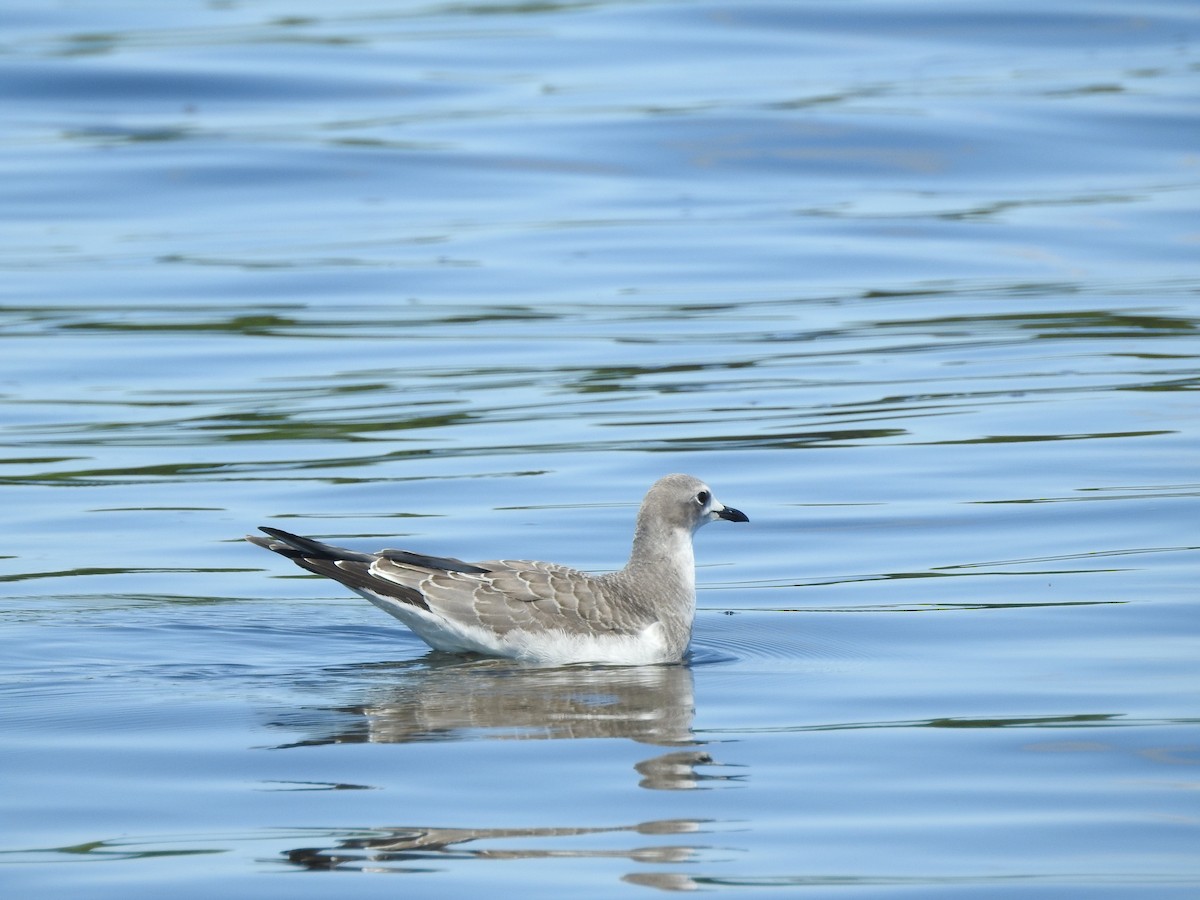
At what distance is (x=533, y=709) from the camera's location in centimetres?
959

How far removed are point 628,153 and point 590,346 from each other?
959 centimetres

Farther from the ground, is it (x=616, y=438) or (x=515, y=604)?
(x=616, y=438)

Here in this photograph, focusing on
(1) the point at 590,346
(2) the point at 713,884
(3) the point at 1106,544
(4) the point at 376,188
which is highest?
(4) the point at 376,188

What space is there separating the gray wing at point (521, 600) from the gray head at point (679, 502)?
25.9 inches

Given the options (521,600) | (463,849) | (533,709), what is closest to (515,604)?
(521,600)

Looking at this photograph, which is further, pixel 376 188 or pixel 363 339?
→ pixel 376 188

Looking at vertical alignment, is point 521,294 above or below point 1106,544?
above

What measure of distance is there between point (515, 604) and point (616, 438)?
17.1ft

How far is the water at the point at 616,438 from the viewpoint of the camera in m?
7.95

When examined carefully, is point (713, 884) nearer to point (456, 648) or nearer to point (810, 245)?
point (456, 648)

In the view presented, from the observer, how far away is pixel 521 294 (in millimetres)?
21141

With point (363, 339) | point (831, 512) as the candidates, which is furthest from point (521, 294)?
point (831, 512)

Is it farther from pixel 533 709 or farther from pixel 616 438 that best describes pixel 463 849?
pixel 616 438

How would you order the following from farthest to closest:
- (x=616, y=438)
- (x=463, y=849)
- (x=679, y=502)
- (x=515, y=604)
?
(x=616, y=438), (x=679, y=502), (x=515, y=604), (x=463, y=849)
